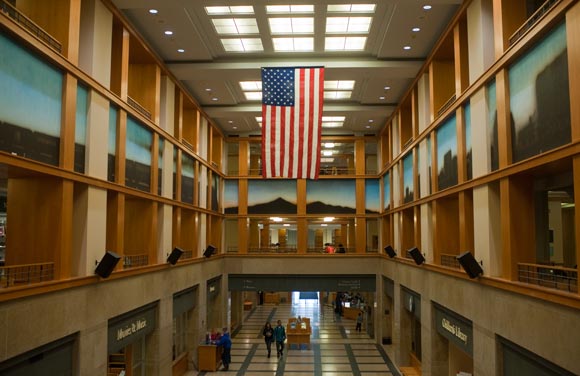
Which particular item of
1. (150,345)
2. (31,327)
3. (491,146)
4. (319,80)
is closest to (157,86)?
(319,80)

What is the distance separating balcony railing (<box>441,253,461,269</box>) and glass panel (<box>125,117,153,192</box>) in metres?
8.72

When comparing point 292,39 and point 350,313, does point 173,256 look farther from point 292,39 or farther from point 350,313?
point 350,313

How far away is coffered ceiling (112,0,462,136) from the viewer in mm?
12453

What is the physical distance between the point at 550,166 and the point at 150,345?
12125mm

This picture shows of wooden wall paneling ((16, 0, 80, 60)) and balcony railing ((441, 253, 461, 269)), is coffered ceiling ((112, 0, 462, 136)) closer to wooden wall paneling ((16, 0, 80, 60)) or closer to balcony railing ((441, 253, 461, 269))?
wooden wall paneling ((16, 0, 80, 60))

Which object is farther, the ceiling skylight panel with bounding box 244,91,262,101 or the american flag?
the ceiling skylight panel with bounding box 244,91,262,101

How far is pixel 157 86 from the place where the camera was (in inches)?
593

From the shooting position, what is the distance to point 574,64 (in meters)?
6.80

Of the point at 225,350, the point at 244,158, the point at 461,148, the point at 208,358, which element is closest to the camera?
the point at 461,148

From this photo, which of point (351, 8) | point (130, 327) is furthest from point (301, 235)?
point (351, 8)

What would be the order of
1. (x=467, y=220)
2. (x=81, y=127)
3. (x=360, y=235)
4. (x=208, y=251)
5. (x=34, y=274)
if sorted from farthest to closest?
(x=360, y=235)
(x=208, y=251)
(x=467, y=220)
(x=81, y=127)
(x=34, y=274)

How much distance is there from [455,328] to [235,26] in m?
10.0

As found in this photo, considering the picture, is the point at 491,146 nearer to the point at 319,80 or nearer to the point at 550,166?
the point at 550,166

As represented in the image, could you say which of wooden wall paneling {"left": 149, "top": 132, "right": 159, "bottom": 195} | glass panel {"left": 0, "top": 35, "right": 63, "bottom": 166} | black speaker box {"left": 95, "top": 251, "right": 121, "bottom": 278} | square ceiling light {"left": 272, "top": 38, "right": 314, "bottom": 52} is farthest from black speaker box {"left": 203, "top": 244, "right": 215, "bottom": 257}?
glass panel {"left": 0, "top": 35, "right": 63, "bottom": 166}
